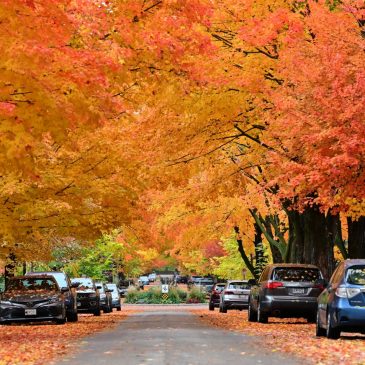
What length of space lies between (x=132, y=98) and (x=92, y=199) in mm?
6843

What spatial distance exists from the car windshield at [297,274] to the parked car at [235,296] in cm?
1691

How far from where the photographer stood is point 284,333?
22.0 m

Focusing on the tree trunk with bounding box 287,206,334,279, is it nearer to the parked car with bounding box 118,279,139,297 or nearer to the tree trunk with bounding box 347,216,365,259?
the tree trunk with bounding box 347,216,365,259

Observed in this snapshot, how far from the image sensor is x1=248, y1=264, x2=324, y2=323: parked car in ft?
88.8

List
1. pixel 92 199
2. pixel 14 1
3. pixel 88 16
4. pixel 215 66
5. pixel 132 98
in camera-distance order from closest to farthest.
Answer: pixel 14 1
pixel 88 16
pixel 132 98
pixel 215 66
pixel 92 199

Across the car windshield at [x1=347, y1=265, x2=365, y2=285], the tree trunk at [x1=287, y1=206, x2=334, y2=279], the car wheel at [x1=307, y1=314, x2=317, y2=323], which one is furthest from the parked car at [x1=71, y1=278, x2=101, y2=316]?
the car windshield at [x1=347, y1=265, x2=365, y2=285]

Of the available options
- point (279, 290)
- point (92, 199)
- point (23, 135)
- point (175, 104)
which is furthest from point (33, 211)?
point (23, 135)

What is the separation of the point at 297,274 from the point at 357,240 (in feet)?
18.8

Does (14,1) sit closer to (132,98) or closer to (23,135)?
(23,135)

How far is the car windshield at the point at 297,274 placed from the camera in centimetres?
2753

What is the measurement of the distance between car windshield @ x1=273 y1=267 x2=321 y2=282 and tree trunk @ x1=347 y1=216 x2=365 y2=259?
15.9 ft

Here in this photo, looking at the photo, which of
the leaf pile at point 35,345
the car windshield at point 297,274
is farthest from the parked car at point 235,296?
the leaf pile at point 35,345

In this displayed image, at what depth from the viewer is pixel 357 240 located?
32.7 m

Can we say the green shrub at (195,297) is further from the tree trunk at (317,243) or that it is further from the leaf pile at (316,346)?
the leaf pile at (316,346)
